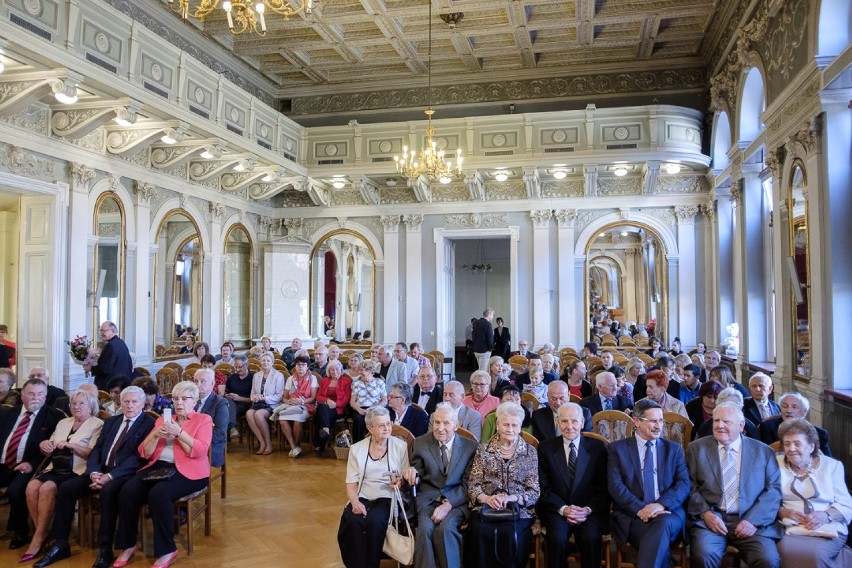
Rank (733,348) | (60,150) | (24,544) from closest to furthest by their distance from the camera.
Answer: (24,544), (60,150), (733,348)

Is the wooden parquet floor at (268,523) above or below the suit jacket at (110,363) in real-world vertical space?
below

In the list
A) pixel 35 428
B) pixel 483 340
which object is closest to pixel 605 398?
pixel 35 428

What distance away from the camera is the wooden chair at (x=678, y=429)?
4516mm

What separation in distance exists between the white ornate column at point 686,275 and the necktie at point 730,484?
8.70 meters

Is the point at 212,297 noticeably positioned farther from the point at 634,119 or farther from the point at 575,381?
the point at 634,119

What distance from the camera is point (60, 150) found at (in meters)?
7.80

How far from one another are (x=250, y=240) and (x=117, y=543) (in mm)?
9061

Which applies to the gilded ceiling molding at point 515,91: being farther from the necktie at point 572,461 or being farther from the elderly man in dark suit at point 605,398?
the necktie at point 572,461

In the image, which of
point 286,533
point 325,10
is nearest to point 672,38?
point 325,10

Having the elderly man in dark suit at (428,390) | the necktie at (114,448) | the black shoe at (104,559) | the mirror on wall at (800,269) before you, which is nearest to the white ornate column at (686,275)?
the mirror on wall at (800,269)

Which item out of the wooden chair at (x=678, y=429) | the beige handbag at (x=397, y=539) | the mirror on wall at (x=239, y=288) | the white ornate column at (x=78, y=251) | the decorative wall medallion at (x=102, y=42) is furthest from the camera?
the mirror on wall at (x=239, y=288)

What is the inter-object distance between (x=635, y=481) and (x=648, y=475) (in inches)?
3.2

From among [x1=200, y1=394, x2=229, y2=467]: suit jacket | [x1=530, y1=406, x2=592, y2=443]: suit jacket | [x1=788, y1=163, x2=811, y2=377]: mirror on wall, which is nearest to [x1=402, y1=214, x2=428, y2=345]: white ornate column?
[x1=788, y1=163, x2=811, y2=377]: mirror on wall

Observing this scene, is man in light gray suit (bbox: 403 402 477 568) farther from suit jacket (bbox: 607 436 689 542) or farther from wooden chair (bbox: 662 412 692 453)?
wooden chair (bbox: 662 412 692 453)
